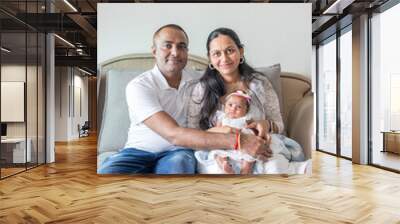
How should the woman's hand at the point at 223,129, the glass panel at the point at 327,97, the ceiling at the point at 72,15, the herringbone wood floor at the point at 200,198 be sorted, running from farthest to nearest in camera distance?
the glass panel at the point at 327,97 → the ceiling at the point at 72,15 → the woman's hand at the point at 223,129 → the herringbone wood floor at the point at 200,198

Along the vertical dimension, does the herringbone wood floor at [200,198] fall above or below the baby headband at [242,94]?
below

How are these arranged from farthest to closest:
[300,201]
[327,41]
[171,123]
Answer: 1. [327,41]
2. [171,123]
3. [300,201]

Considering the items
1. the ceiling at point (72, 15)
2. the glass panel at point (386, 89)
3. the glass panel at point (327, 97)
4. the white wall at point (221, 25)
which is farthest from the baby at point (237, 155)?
the glass panel at point (327, 97)

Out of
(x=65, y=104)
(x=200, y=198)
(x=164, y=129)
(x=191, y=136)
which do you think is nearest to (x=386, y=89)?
(x=191, y=136)

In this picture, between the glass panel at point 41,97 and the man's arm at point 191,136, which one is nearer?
the man's arm at point 191,136

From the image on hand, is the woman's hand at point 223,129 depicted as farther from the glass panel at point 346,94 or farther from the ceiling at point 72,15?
the glass panel at point 346,94

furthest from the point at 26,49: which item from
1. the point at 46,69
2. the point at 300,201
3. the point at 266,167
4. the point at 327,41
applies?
the point at 327,41

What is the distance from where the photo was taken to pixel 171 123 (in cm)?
614

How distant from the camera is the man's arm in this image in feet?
20.1

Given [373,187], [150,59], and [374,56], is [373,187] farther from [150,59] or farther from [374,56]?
[150,59]

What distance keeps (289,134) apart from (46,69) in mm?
5112

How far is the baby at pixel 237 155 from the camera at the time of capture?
614 centimetres

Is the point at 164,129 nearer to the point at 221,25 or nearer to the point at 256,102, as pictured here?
the point at 256,102

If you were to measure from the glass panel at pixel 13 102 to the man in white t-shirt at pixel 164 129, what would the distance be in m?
1.67
